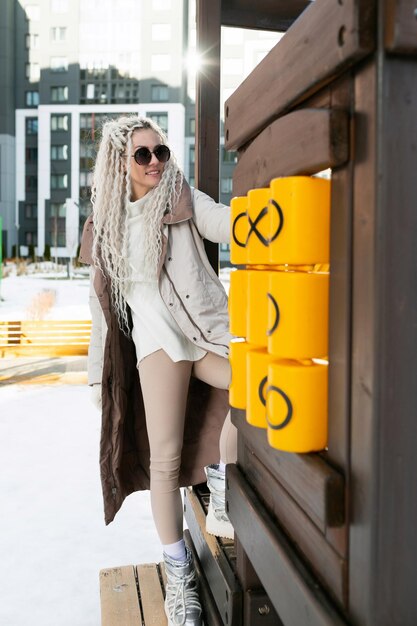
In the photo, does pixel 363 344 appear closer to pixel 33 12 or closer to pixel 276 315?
pixel 276 315

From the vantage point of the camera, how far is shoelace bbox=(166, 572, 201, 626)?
71.3 inches

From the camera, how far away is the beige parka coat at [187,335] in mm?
1765

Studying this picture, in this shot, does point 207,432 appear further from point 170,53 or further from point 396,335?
point 170,53

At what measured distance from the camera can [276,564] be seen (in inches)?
45.6

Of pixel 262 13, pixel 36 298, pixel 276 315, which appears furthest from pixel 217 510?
pixel 36 298

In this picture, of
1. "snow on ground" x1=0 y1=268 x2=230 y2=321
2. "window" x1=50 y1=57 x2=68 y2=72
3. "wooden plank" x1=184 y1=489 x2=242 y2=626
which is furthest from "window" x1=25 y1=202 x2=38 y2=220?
"wooden plank" x1=184 y1=489 x2=242 y2=626

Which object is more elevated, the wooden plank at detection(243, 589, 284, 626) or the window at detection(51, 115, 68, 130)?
the window at detection(51, 115, 68, 130)

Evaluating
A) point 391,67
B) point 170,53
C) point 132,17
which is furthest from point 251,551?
point 132,17

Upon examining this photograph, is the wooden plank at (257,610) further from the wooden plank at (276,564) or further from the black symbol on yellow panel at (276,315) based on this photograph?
the black symbol on yellow panel at (276,315)

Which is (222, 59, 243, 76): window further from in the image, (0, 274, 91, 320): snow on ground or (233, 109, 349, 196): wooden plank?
(0, 274, 91, 320): snow on ground

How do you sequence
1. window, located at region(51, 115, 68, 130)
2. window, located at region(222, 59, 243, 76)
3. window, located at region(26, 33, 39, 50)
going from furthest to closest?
window, located at region(26, 33, 39, 50), window, located at region(51, 115, 68, 130), window, located at region(222, 59, 243, 76)

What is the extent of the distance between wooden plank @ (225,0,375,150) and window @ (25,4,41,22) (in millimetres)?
36877

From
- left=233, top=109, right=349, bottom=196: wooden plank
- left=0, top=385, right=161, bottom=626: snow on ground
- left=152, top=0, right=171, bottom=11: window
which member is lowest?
left=0, top=385, right=161, bottom=626: snow on ground

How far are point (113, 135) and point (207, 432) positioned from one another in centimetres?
96
